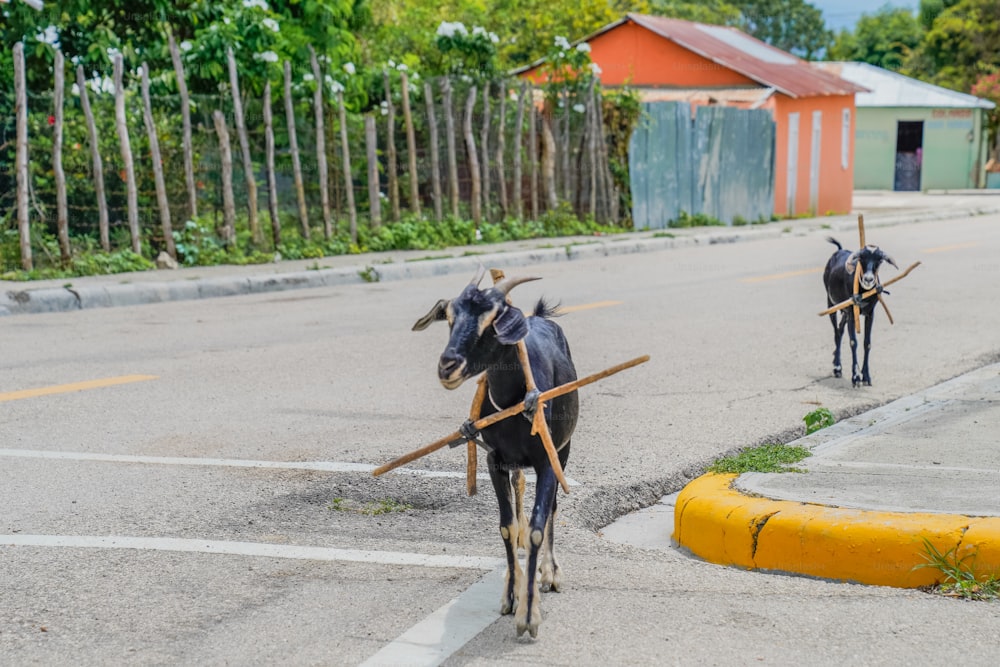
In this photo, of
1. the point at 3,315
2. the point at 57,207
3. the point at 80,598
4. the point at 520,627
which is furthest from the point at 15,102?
the point at 520,627

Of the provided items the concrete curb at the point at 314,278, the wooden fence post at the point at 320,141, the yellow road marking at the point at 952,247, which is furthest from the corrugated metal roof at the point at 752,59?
the wooden fence post at the point at 320,141

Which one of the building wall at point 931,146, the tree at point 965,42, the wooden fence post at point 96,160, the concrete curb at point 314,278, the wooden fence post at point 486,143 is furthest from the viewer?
the tree at point 965,42

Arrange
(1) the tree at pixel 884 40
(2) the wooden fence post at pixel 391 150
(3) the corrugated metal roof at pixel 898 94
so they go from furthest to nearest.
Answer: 1. (1) the tree at pixel 884 40
2. (3) the corrugated metal roof at pixel 898 94
3. (2) the wooden fence post at pixel 391 150

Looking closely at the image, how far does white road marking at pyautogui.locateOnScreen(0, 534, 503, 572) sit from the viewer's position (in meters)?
4.61

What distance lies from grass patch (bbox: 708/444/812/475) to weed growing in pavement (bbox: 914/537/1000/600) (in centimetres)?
122

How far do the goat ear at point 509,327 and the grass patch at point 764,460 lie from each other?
2.06m

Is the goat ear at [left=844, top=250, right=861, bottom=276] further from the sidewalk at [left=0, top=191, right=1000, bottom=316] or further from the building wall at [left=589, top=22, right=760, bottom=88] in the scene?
the building wall at [left=589, top=22, right=760, bottom=88]

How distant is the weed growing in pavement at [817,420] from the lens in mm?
6992

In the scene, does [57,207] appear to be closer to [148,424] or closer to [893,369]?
[148,424]

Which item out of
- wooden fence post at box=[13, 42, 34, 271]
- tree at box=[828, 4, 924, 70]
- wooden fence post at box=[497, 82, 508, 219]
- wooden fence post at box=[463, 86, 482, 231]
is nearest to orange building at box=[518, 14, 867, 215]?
wooden fence post at box=[497, 82, 508, 219]

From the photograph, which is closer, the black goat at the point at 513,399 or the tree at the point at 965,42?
the black goat at the point at 513,399

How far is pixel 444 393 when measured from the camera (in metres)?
8.01

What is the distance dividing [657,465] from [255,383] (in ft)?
10.5

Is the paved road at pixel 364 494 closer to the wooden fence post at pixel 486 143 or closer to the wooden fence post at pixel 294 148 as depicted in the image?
the wooden fence post at pixel 294 148
